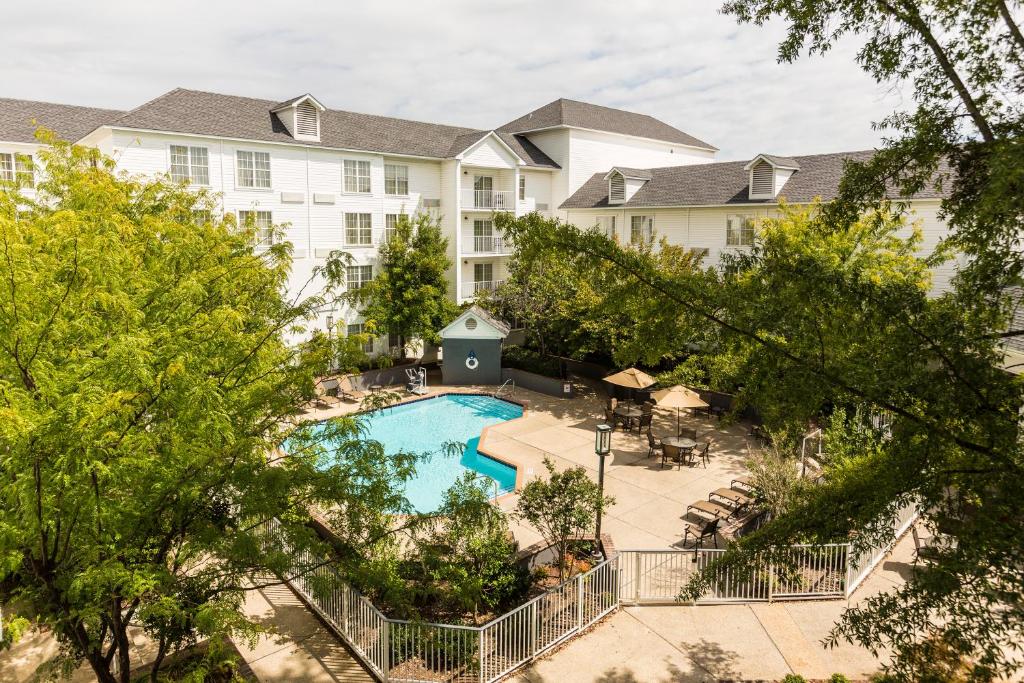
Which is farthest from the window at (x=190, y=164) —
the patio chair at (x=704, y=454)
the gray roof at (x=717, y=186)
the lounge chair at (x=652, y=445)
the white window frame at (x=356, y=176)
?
the patio chair at (x=704, y=454)

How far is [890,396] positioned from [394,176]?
27002 millimetres

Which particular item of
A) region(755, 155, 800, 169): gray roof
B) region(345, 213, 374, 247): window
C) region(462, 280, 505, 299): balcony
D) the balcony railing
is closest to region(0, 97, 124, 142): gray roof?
region(345, 213, 374, 247): window

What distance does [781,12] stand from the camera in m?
8.04

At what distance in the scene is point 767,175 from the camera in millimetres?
27641

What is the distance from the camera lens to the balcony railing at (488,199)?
3228cm

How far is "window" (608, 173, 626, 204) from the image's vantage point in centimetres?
3300

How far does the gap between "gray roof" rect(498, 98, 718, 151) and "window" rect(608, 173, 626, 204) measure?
18.5ft

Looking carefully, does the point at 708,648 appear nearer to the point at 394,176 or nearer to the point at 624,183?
the point at 394,176

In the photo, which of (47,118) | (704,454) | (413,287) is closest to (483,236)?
(413,287)

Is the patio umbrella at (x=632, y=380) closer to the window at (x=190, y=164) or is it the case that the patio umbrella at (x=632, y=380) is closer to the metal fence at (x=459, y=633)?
the metal fence at (x=459, y=633)

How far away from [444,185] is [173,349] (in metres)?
26.2

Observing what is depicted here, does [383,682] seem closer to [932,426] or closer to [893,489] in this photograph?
[893,489]

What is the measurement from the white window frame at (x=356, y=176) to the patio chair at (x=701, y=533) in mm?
21425

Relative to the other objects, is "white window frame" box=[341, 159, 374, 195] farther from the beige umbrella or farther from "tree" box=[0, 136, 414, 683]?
"tree" box=[0, 136, 414, 683]
